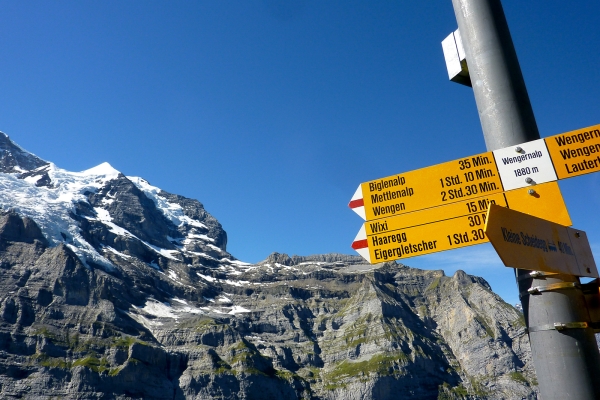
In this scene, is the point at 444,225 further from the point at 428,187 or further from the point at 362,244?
the point at 362,244

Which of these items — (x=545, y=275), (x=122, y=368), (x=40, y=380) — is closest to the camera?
(x=545, y=275)

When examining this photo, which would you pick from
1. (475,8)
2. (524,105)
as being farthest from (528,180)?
(475,8)

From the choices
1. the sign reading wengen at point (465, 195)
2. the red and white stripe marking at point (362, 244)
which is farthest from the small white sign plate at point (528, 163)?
the red and white stripe marking at point (362, 244)

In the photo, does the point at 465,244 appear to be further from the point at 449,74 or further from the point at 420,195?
the point at 449,74

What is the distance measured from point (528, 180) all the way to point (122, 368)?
216161 mm

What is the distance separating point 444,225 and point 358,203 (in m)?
1.39

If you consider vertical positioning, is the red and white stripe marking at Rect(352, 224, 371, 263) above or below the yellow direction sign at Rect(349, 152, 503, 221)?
below

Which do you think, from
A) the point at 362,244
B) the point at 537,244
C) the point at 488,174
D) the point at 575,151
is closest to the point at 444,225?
the point at 488,174

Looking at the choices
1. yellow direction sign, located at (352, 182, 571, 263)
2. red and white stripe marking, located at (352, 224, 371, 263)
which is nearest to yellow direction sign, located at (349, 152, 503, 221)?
yellow direction sign, located at (352, 182, 571, 263)

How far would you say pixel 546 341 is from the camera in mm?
4559

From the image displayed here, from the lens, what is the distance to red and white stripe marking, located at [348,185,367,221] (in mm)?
6578

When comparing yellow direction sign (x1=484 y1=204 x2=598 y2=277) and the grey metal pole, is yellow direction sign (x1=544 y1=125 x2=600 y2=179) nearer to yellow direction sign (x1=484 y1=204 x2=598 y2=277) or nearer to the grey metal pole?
the grey metal pole

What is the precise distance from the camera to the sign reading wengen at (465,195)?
5.32m

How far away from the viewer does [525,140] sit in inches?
212
